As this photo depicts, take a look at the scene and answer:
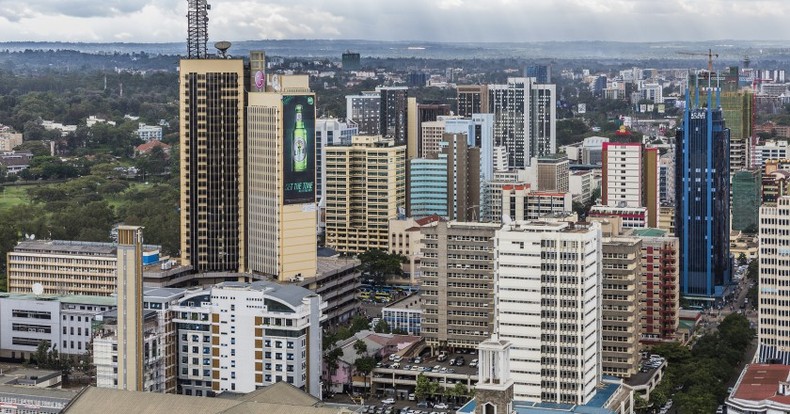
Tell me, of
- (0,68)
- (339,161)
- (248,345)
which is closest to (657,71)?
(0,68)

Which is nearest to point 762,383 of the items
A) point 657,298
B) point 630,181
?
point 657,298

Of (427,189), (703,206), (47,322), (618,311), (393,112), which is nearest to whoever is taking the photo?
(618,311)

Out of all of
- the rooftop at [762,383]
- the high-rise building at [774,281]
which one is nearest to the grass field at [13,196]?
the high-rise building at [774,281]

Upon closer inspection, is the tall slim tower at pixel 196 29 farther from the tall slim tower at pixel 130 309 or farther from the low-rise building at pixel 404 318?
the tall slim tower at pixel 130 309

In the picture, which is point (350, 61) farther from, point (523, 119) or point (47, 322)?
point (47, 322)

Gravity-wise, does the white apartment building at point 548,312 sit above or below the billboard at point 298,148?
below

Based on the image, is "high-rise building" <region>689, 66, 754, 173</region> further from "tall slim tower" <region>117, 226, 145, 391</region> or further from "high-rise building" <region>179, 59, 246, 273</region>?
"tall slim tower" <region>117, 226, 145, 391</region>

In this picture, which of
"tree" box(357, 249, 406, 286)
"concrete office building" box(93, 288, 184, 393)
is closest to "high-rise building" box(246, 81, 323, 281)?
"concrete office building" box(93, 288, 184, 393)
